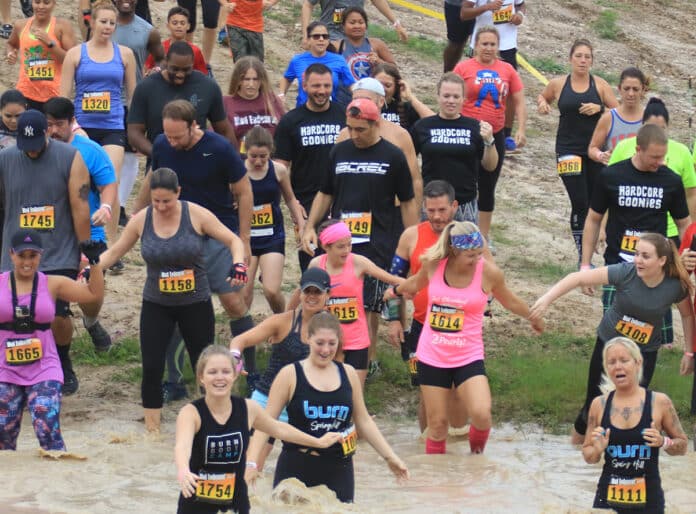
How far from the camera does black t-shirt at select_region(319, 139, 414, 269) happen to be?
11.5 meters

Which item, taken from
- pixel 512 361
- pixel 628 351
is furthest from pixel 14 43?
pixel 628 351

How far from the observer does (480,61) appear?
1387 centimetres

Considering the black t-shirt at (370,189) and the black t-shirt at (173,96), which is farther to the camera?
the black t-shirt at (173,96)

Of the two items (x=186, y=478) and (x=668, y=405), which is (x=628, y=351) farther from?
(x=186, y=478)

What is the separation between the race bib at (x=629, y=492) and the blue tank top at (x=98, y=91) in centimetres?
622

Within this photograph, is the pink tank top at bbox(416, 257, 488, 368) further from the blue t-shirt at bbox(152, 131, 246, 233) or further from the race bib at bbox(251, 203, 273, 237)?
the race bib at bbox(251, 203, 273, 237)

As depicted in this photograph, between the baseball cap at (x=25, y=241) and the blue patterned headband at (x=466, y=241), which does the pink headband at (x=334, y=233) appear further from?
the baseball cap at (x=25, y=241)

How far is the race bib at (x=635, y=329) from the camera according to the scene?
10586 mm

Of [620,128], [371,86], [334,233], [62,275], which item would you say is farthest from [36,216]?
[620,128]

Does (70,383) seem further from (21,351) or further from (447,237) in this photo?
(447,237)

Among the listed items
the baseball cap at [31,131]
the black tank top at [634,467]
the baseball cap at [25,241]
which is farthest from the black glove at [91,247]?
the black tank top at [634,467]

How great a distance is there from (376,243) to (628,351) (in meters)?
3.07

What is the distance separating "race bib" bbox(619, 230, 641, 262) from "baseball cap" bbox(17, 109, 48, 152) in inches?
173

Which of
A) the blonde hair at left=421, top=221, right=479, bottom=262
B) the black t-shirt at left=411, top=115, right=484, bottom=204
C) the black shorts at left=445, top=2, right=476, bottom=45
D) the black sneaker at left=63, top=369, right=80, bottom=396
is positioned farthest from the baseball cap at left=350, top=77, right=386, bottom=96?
the black shorts at left=445, top=2, right=476, bottom=45
